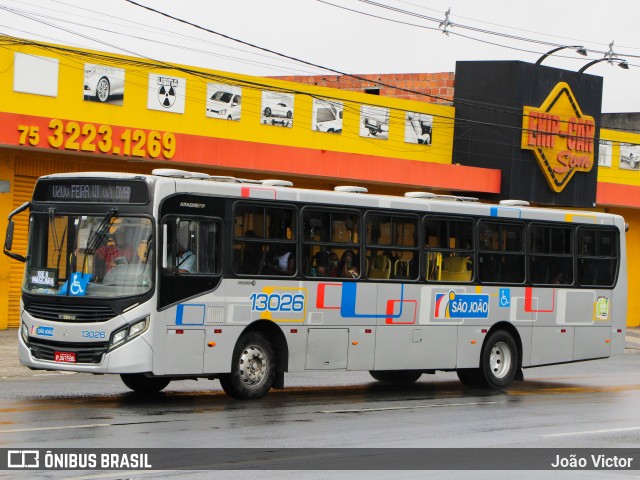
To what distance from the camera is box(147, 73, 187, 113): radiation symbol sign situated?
30016mm

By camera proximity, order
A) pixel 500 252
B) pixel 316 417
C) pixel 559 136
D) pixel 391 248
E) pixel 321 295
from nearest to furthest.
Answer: pixel 316 417 < pixel 321 295 < pixel 391 248 < pixel 500 252 < pixel 559 136

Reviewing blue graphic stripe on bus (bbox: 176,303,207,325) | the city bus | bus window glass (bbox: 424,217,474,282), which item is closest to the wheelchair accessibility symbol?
the city bus

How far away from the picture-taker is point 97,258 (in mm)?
16141

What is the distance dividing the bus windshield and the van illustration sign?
24.9 metres

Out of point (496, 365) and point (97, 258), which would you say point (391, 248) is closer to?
point (496, 365)

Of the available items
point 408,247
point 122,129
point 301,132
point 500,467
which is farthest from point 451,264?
point 301,132

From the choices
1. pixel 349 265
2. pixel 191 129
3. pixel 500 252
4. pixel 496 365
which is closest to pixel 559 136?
pixel 191 129

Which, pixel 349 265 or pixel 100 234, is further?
pixel 349 265

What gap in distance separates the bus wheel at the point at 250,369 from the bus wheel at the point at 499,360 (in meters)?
4.63

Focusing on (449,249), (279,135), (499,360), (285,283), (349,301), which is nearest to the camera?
(285,283)

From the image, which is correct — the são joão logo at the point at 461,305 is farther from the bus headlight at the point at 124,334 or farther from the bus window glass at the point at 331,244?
the bus headlight at the point at 124,334

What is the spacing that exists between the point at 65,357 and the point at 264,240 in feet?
10.5

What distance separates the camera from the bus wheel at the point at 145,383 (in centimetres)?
1780

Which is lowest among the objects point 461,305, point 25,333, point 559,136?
point 25,333
